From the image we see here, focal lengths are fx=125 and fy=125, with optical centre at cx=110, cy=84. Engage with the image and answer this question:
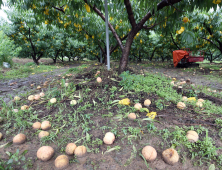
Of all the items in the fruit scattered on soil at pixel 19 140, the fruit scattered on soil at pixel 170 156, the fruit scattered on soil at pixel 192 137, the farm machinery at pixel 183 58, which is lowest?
the fruit scattered on soil at pixel 19 140

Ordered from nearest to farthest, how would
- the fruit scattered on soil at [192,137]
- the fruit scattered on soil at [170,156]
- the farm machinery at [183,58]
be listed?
the fruit scattered on soil at [170,156] → the fruit scattered on soil at [192,137] → the farm machinery at [183,58]

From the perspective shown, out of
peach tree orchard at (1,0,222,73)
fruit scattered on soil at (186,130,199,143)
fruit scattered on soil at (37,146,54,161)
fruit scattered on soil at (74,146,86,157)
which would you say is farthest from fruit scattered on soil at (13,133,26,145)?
peach tree orchard at (1,0,222,73)

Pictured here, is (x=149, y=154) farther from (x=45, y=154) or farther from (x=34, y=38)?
(x=34, y=38)

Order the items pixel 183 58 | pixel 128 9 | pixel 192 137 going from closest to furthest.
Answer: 1. pixel 192 137
2. pixel 128 9
3. pixel 183 58

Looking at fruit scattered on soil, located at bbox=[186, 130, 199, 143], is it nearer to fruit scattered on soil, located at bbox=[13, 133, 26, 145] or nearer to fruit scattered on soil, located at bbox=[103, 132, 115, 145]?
fruit scattered on soil, located at bbox=[103, 132, 115, 145]

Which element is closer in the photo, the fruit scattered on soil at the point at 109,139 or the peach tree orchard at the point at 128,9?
the fruit scattered on soil at the point at 109,139

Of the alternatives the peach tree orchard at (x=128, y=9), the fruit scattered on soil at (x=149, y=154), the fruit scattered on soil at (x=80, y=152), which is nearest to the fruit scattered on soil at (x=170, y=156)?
the fruit scattered on soil at (x=149, y=154)

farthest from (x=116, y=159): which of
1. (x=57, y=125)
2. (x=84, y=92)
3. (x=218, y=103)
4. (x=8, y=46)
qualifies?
(x=8, y=46)

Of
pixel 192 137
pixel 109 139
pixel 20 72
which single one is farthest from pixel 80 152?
pixel 20 72

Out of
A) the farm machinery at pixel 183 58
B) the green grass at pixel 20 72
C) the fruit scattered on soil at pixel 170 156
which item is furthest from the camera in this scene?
the farm machinery at pixel 183 58

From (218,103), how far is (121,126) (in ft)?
6.08

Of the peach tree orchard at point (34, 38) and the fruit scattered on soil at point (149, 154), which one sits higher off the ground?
the peach tree orchard at point (34, 38)

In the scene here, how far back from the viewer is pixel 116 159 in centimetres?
110

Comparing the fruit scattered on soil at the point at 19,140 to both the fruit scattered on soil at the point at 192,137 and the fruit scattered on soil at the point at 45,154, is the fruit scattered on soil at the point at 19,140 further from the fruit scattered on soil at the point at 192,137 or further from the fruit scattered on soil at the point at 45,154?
the fruit scattered on soil at the point at 192,137
